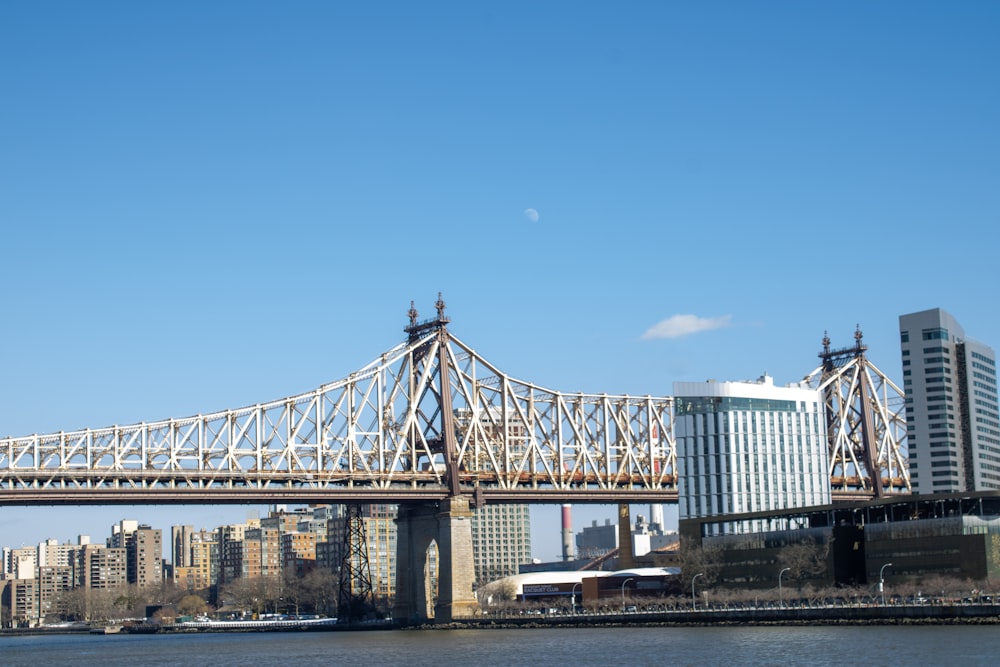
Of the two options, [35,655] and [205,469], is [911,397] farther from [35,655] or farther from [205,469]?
[35,655]

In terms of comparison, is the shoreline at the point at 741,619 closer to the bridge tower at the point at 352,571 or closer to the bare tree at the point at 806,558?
the bridge tower at the point at 352,571

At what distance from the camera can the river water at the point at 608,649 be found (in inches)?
2950

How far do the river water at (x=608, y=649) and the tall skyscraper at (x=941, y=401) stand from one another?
6378 centimetres

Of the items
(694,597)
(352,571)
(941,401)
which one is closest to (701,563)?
(694,597)

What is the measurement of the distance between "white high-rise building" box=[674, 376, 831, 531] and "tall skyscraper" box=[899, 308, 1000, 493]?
21248 millimetres

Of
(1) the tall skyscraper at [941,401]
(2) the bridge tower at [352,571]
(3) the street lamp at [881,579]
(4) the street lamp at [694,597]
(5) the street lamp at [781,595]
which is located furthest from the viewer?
(1) the tall skyscraper at [941,401]

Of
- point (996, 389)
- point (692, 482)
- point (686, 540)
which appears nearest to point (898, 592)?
point (686, 540)

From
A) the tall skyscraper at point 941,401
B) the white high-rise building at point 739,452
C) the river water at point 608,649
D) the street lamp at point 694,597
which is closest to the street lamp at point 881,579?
the river water at point 608,649

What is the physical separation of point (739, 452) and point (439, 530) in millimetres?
33656

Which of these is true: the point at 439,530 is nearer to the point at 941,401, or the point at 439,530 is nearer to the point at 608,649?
the point at 608,649

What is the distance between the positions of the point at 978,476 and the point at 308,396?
84012 millimetres

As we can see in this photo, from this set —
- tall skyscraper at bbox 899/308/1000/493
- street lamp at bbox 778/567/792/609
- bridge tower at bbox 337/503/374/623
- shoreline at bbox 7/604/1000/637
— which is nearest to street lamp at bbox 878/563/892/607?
shoreline at bbox 7/604/1000/637

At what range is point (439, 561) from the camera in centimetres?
12975

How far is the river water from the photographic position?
7494cm
